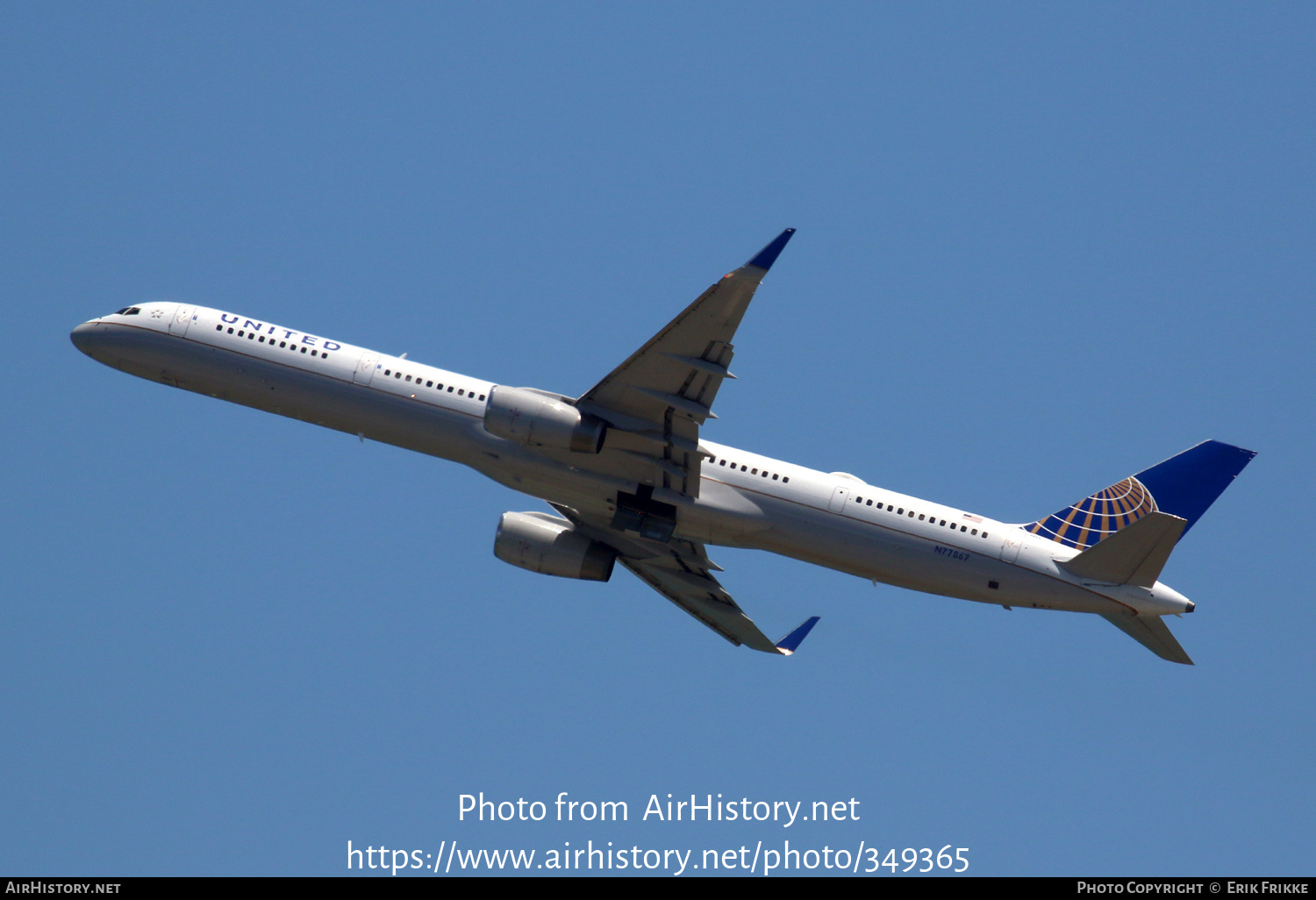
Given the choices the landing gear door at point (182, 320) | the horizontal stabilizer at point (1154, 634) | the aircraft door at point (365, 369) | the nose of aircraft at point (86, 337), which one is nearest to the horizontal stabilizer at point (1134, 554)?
the horizontal stabilizer at point (1154, 634)

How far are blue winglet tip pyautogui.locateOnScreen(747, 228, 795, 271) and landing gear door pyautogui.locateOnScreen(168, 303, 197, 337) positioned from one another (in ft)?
67.2

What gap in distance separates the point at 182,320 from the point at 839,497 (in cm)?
2264

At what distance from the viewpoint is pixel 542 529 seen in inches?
1683

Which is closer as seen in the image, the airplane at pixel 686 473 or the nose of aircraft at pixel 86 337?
the airplane at pixel 686 473

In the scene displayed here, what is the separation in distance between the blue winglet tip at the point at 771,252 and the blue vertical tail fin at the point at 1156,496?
13800 millimetres

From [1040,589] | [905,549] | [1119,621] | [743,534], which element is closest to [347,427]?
[743,534]

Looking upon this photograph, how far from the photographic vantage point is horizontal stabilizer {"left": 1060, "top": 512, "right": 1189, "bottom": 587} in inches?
1388

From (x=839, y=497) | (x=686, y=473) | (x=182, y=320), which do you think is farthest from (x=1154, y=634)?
(x=182, y=320)

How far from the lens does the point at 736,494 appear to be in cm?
3803

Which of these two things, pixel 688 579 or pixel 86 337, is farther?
pixel 688 579

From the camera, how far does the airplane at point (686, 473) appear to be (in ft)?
118

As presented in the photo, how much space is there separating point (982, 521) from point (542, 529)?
14.9 meters

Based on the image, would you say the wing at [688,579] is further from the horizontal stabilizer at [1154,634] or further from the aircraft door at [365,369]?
the horizontal stabilizer at [1154,634]

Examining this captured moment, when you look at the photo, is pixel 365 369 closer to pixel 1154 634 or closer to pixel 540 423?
pixel 540 423
